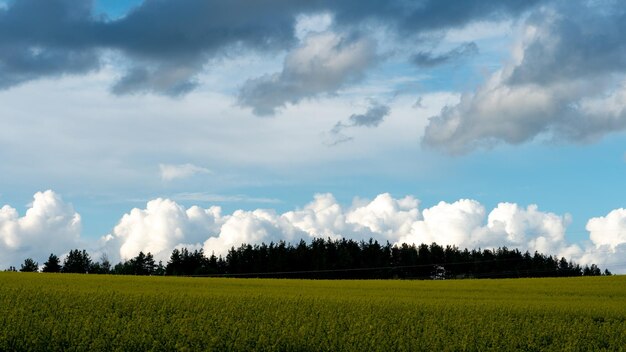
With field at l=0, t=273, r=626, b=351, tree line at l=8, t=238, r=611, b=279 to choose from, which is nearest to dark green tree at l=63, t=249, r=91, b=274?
tree line at l=8, t=238, r=611, b=279

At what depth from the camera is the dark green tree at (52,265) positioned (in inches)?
5064

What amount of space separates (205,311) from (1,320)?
21.8ft

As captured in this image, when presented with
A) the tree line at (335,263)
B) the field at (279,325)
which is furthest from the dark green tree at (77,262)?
the field at (279,325)

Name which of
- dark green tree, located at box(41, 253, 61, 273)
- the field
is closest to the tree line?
dark green tree, located at box(41, 253, 61, 273)

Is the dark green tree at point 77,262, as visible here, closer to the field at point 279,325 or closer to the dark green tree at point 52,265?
the dark green tree at point 52,265

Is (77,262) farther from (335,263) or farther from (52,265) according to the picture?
(335,263)

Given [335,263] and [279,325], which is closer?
[279,325]

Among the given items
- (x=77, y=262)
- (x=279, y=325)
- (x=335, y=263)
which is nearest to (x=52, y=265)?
(x=77, y=262)

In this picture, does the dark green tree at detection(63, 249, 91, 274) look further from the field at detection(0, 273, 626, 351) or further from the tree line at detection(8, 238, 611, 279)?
the field at detection(0, 273, 626, 351)

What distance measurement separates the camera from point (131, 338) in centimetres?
1870

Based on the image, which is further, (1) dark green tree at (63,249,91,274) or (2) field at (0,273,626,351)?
(1) dark green tree at (63,249,91,274)

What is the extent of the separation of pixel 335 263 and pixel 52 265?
5247 cm

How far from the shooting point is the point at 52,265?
424ft

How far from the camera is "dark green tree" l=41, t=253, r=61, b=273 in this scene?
129m
